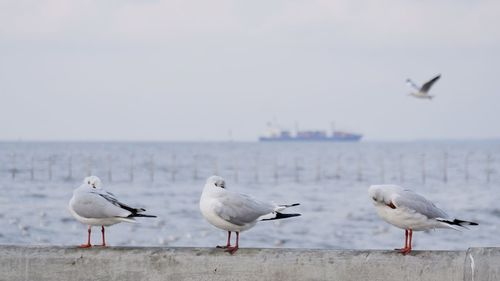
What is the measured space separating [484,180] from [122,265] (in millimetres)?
75693

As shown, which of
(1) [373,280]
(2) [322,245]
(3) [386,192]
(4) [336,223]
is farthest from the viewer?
(4) [336,223]

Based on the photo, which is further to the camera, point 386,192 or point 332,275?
point 386,192

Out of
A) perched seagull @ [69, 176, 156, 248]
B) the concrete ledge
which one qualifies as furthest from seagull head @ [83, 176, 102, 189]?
the concrete ledge

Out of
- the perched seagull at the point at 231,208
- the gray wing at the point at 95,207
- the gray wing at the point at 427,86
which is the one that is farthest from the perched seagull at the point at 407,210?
the gray wing at the point at 427,86

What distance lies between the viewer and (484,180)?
263 feet

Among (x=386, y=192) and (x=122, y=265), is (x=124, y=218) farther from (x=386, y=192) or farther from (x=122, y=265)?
(x=386, y=192)

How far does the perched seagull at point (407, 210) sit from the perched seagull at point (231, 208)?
747 millimetres

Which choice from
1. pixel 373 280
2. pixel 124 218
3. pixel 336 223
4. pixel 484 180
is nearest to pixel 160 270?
pixel 124 218

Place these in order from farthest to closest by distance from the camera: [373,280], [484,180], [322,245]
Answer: [484,180] < [322,245] < [373,280]

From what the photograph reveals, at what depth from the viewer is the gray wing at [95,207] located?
8031 millimetres

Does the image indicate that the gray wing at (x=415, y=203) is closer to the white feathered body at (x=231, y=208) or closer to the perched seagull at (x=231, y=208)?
the perched seagull at (x=231, y=208)

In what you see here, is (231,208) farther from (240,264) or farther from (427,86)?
(427,86)

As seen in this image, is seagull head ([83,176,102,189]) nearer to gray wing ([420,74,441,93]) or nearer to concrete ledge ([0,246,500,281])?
concrete ledge ([0,246,500,281])

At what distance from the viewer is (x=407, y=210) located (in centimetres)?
755
